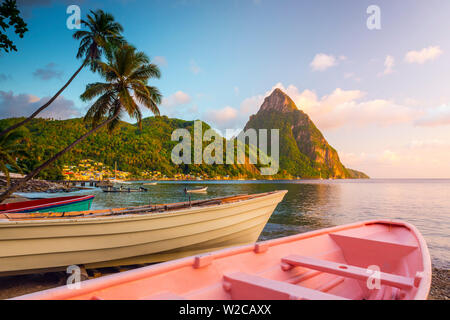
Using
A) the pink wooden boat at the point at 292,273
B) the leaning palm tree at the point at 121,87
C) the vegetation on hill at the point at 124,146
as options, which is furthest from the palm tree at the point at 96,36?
the vegetation on hill at the point at 124,146

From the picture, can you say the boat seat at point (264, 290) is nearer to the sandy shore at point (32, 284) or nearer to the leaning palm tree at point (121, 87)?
the sandy shore at point (32, 284)

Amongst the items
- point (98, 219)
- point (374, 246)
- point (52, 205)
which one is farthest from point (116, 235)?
point (374, 246)

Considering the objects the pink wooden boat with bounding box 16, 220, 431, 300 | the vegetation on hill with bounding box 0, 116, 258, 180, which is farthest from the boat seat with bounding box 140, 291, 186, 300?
the vegetation on hill with bounding box 0, 116, 258, 180

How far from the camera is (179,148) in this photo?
11925 cm

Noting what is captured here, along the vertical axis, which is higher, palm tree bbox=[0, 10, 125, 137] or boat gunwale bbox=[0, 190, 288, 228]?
palm tree bbox=[0, 10, 125, 137]

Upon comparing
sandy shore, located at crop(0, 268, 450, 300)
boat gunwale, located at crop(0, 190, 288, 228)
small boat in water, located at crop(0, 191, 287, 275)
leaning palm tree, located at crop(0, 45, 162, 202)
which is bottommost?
A: sandy shore, located at crop(0, 268, 450, 300)

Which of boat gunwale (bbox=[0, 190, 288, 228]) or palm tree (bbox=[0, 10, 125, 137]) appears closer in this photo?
boat gunwale (bbox=[0, 190, 288, 228])

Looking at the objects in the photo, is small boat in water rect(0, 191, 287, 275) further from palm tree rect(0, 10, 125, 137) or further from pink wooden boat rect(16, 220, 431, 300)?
palm tree rect(0, 10, 125, 137)

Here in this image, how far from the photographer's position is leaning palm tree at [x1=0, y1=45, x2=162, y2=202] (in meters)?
13.2

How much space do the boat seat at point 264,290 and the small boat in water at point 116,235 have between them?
3.63m

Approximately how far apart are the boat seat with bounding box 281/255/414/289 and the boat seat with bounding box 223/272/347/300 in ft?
2.77
